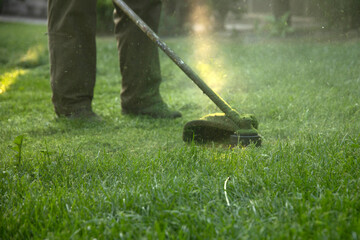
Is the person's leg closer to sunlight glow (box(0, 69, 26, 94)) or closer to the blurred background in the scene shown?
the blurred background

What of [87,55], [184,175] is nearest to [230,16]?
[87,55]

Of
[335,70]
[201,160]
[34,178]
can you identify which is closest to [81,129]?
[34,178]

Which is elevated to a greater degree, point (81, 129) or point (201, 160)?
point (201, 160)

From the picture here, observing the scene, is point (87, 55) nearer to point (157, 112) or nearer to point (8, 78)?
point (157, 112)

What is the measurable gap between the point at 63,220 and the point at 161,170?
61cm

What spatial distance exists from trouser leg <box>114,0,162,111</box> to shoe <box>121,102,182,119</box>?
0.04 meters

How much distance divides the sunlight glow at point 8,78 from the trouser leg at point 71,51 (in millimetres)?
1597

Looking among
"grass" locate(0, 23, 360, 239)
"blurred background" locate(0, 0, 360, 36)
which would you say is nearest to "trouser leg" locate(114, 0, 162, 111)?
"grass" locate(0, 23, 360, 239)

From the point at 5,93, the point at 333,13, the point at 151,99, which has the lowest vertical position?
the point at 5,93

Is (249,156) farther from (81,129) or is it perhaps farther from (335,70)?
(335,70)

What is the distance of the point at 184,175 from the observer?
1.91 meters

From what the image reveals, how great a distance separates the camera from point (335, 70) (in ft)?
14.6

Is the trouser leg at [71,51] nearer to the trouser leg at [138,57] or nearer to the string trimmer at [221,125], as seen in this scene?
the trouser leg at [138,57]

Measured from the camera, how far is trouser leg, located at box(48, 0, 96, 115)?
123 inches
